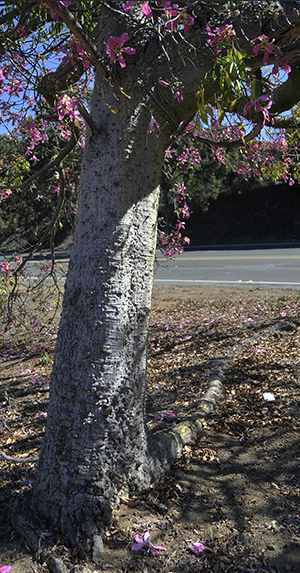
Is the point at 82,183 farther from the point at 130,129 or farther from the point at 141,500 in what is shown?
the point at 141,500

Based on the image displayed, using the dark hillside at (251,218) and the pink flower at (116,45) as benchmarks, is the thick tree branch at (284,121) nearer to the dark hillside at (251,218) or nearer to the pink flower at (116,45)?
the pink flower at (116,45)

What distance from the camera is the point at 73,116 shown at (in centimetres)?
255

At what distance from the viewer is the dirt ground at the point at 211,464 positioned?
2111mm

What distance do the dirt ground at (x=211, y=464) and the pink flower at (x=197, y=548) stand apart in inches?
0.7

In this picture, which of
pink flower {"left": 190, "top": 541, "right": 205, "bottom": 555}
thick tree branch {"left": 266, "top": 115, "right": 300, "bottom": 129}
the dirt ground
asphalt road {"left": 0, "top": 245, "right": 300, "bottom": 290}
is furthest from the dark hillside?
pink flower {"left": 190, "top": 541, "right": 205, "bottom": 555}

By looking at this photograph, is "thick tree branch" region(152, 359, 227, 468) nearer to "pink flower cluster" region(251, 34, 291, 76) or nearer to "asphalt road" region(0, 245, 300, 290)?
"pink flower cluster" region(251, 34, 291, 76)

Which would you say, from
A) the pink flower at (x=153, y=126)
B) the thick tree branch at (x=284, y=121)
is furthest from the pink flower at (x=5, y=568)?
the thick tree branch at (x=284, y=121)

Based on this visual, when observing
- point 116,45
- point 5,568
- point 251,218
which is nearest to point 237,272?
point 116,45

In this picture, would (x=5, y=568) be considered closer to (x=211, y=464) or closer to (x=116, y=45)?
(x=211, y=464)

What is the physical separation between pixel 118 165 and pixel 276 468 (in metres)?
2.17

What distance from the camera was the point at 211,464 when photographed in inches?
112

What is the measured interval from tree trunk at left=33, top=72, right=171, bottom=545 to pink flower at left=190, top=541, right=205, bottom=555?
47cm

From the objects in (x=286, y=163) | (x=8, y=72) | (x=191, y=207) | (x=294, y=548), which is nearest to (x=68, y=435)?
(x=294, y=548)

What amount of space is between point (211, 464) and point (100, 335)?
130 centimetres
